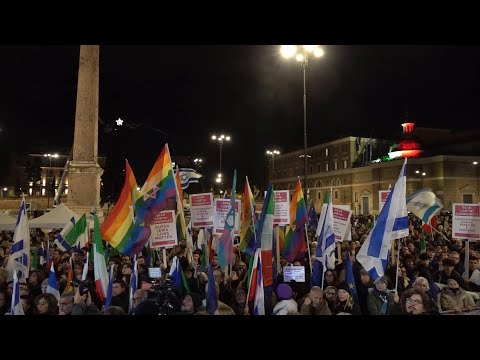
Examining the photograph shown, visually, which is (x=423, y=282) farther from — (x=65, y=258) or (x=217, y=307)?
(x=65, y=258)

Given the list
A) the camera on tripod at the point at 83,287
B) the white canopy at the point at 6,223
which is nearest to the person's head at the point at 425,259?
the camera on tripod at the point at 83,287

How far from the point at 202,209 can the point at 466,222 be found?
498 centimetres

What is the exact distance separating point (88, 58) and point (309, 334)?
14485mm

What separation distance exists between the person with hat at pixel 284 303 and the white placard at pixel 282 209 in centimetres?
293

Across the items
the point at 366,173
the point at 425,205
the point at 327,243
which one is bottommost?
the point at 327,243

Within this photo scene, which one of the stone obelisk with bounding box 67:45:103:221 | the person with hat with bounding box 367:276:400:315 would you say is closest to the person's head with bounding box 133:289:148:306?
the person with hat with bounding box 367:276:400:315

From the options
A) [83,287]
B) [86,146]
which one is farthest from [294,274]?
[86,146]

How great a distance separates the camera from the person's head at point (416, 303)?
602 centimetres

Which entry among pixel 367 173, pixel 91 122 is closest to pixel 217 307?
pixel 91 122

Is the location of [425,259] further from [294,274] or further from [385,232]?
[294,274]

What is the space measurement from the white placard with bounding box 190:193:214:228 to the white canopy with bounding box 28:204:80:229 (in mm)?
7292

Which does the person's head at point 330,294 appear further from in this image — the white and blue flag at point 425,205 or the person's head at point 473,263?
the white and blue flag at point 425,205

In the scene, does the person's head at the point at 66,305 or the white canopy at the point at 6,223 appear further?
the white canopy at the point at 6,223

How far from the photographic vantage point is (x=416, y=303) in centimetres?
604
